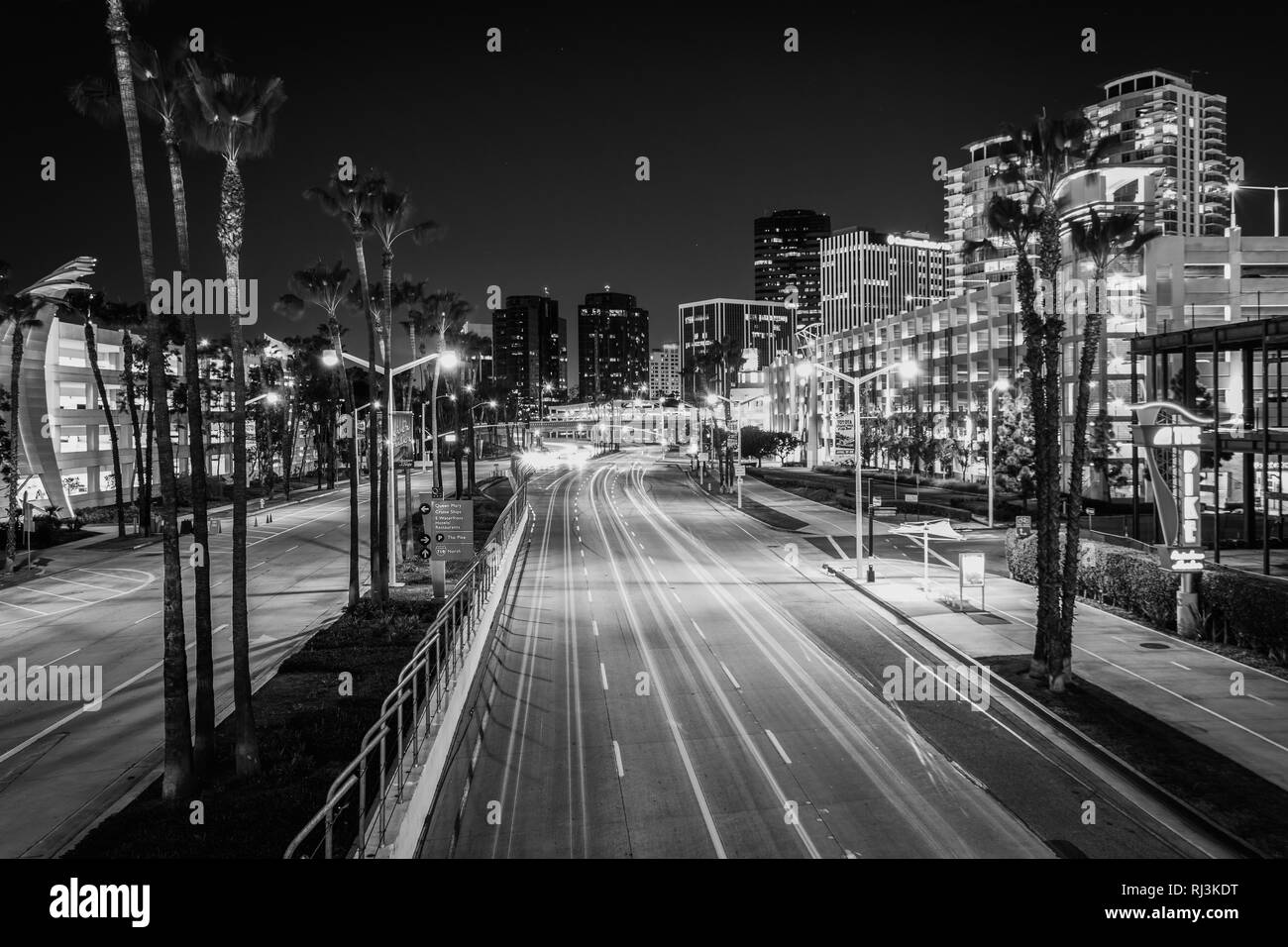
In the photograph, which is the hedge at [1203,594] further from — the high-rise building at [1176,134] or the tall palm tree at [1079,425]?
the high-rise building at [1176,134]

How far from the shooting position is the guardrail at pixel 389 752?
9812 mm

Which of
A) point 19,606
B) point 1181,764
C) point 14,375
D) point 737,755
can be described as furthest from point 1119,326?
point 14,375

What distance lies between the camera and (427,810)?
487 inches

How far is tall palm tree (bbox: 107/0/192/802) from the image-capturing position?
A: 12.9m

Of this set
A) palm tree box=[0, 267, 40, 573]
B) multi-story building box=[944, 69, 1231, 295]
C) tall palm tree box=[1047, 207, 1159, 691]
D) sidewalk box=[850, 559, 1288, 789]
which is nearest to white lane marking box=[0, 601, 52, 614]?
palm tree box=[0, 267, 40, 573]

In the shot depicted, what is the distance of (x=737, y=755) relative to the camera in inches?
598

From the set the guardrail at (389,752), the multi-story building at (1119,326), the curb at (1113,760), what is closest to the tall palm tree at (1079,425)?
the curb at (1113,760)

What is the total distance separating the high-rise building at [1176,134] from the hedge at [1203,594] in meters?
180

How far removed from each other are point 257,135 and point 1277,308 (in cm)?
6463

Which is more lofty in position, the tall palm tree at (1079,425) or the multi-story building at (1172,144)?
the multi-story building at (1172,144)

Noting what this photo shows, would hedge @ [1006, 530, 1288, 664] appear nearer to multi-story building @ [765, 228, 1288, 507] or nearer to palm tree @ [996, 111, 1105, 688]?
palm tree @ [996, 111, 1105, 688]

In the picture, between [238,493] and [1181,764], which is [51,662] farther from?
[1181,764]

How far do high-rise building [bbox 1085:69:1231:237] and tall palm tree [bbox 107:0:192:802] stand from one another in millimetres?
199881
